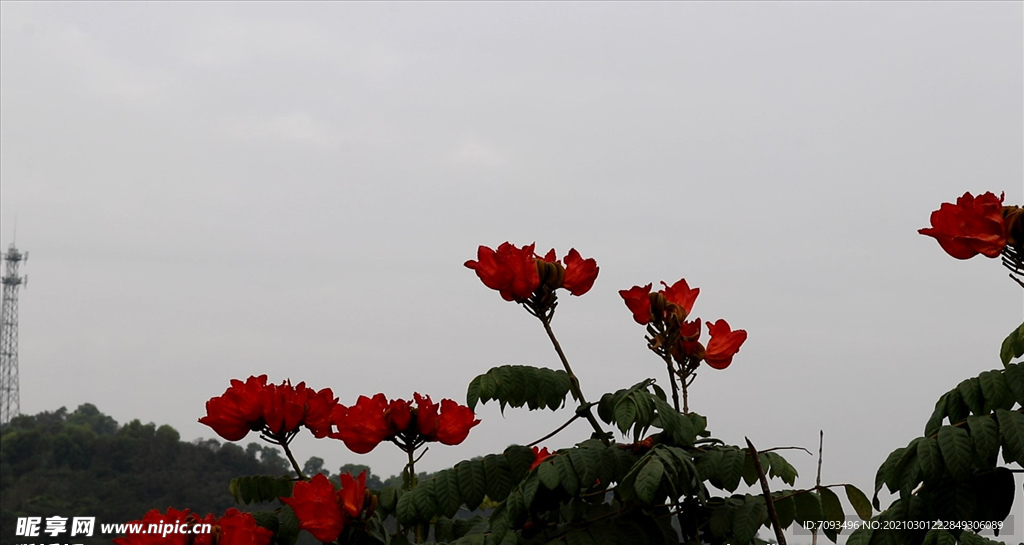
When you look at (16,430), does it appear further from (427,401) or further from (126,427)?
(427,401)

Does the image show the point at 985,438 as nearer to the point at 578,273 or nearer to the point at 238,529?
the point at 578,273

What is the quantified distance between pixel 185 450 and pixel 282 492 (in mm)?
23248

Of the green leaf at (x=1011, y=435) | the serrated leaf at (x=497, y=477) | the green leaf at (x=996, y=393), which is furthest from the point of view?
the serrated leaf at (x=497, y=477)

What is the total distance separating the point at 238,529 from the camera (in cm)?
223

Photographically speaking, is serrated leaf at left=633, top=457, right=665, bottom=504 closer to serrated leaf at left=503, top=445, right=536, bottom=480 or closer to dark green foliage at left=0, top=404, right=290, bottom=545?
serrated leaf at left=503, top=445, right=536, bottom=480

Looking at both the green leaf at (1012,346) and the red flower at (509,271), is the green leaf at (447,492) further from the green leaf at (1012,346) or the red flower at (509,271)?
the green leaf at (1012,346)

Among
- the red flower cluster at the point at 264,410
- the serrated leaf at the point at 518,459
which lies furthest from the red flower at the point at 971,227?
the red flower cluster at the point at 264,410

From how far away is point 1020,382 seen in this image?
1.78 m

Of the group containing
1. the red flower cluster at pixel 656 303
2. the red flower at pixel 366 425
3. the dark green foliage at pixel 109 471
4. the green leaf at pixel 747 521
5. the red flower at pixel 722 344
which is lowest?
the green leaf at pixel 747 521

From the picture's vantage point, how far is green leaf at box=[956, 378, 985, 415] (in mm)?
1822

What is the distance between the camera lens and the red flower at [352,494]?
2.35m

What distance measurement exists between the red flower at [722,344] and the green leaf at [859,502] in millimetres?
387

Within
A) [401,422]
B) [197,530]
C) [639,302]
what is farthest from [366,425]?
[639,302]

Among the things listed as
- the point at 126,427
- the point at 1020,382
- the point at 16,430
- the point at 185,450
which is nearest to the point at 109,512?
the point at 185,450
